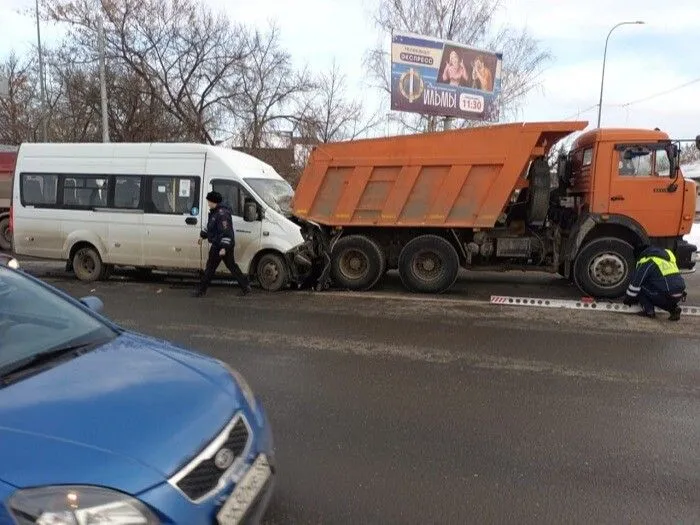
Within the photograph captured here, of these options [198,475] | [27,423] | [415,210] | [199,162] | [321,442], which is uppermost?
[199,162]

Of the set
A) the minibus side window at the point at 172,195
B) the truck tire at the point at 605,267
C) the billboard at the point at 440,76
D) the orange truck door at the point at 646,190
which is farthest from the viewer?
the billboard at the point at 440,76

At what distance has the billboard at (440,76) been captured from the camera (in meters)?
18.6

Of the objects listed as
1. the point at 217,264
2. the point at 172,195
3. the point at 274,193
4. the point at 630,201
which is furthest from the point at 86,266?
the point at 630,201

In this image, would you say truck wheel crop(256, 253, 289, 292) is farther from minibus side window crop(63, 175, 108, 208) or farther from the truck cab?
the truck cab

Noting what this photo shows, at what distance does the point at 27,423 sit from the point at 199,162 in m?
8.11

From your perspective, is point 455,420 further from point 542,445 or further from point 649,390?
point 649,390

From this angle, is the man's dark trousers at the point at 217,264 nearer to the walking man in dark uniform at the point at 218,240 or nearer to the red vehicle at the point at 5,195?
the walking man in dark uniform at the point at 218,240

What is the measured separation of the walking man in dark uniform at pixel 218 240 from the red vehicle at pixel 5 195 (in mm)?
9920

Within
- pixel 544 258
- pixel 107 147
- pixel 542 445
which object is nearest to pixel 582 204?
pixel 544 258

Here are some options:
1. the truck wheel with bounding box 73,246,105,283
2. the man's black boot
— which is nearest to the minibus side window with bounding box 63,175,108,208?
the truck wheel with bounding box 73,246,105,283

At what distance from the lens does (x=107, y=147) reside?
10398mm

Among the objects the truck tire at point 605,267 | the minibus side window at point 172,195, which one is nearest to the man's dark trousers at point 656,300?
the truck tire at point 605,267

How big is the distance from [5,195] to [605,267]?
1618 centimetres

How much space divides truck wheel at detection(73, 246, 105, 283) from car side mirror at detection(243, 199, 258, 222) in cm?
326
